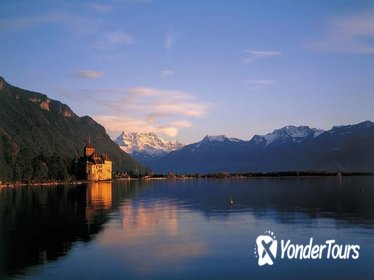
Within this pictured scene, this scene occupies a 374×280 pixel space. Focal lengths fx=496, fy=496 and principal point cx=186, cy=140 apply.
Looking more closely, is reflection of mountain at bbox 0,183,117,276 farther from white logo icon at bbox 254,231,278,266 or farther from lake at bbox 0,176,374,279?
white logo icon at bbox 254,231,278,266

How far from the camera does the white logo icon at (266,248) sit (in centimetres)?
4309

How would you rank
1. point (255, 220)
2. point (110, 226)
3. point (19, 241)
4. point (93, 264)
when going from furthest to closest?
point (255, 220), point (110, 226), point (19, 241), point (93, 264)

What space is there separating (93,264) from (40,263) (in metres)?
4.55

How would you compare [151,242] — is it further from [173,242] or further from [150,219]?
[150,219]

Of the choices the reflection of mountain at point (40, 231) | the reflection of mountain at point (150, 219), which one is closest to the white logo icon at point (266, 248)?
the reflection of mountain at point (150, 219)

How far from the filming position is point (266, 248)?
48812mm

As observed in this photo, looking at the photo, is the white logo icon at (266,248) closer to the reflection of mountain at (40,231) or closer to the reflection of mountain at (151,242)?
the reflection of mountain at (151,242)

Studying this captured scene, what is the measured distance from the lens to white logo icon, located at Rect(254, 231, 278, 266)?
4309 centimetres

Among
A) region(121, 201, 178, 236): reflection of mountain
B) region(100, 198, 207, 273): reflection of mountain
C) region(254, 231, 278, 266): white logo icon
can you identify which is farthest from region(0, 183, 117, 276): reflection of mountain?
region(254, 231, 278, 266): white logo icon

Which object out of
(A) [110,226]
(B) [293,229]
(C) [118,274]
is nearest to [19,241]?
(A) [110,226]

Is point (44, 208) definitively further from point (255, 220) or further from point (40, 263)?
point (40, 263)

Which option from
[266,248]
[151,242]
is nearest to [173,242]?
[151,242]

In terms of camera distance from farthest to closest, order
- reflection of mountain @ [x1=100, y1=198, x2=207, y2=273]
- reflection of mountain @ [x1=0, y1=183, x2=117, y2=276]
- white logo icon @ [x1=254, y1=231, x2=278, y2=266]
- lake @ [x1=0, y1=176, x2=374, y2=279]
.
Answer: reflection of mountain @ [x1=0, y1=183, x2=117, y2=276]
white logo icon @ [x1=254, y1=231, x2=278, y2=266]
reflection of mountain @ [x1=100, y1=198, x2=207, y2=273]
lake @ [x1=0, y1=176, x2=374, y2=279]

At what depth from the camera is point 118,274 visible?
38.5 metres
